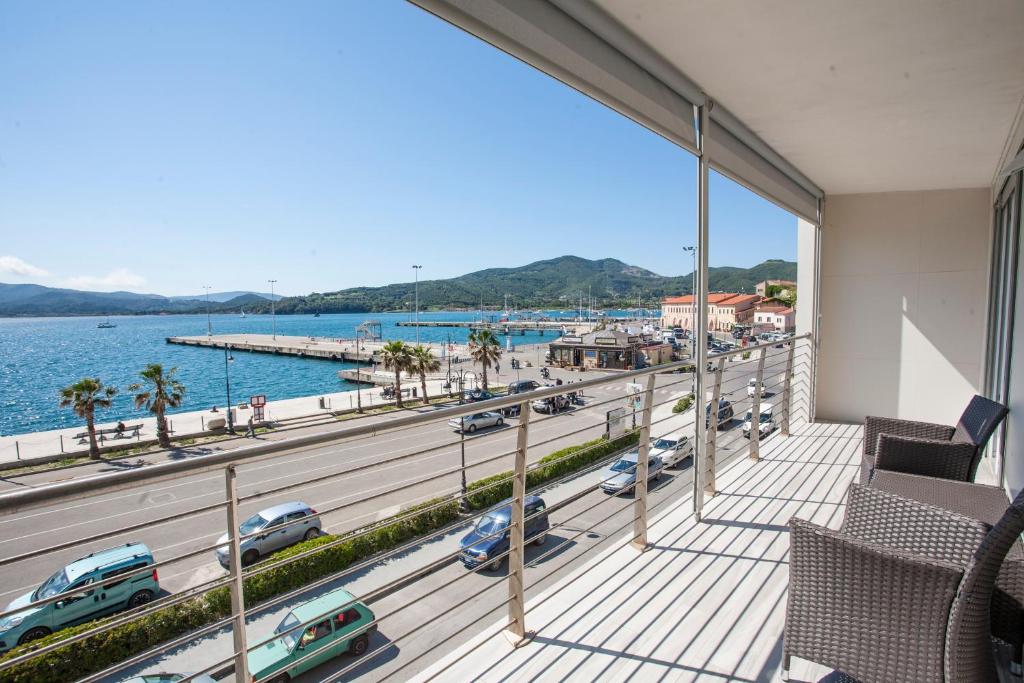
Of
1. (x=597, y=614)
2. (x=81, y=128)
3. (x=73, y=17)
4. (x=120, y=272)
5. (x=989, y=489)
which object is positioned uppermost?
(x=81, y=128)

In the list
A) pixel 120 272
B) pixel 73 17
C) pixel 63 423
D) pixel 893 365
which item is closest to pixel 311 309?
pixel 120 272

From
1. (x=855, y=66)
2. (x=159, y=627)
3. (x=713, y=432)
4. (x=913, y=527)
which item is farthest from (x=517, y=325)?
(x=913, y=527)

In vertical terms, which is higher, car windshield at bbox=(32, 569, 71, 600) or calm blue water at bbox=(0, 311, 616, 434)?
car windshield at bbox=(32, 569, 71, 600)

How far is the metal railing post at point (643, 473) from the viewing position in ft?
6.82

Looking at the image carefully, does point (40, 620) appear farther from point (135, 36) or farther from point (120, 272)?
point (120, 272)

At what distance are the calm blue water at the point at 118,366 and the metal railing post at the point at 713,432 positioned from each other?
25053mm

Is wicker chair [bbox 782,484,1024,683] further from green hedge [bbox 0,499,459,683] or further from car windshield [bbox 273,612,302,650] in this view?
green hedge [bbox 0,499,459,683]

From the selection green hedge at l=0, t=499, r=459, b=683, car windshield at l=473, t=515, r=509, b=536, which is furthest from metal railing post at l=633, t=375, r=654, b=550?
green hedge at l=0, t=499, r=459, b=683

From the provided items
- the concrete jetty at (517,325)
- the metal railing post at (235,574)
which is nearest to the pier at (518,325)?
the concrete jetty at (517,325)

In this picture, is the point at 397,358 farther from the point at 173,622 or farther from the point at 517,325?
the point at 517,325

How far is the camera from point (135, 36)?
14188 mm

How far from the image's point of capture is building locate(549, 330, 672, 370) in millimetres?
32594

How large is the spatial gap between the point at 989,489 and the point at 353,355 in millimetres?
44326

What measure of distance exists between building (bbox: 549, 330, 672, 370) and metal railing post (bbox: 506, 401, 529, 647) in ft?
101
